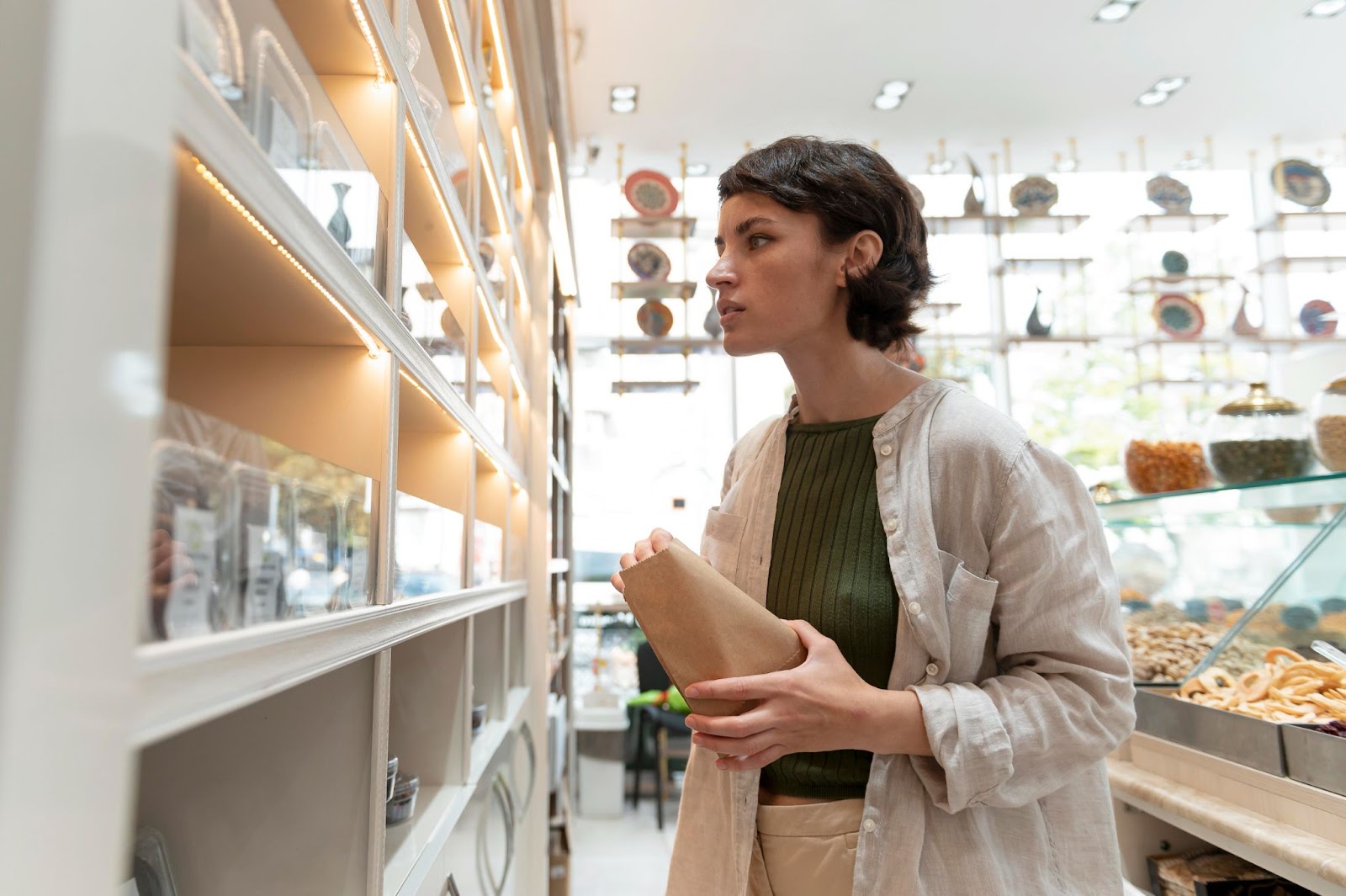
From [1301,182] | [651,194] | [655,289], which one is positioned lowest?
[655,289]

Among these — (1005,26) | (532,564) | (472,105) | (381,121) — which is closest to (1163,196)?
(1005,26)

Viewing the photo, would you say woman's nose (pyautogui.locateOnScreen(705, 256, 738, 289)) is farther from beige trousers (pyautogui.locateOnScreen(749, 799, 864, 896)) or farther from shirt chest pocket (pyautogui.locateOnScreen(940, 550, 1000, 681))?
beige trousers (pyautogui.locateOnScreen(749, 799, 864, 896))

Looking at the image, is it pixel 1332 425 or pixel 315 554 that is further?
pixel 1332 425

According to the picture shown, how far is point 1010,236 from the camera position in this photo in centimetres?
611

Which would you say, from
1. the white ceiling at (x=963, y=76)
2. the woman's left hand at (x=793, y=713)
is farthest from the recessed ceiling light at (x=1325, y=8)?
the woman's left hand at (x=793, y=713)

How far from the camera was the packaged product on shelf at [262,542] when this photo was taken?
1.58 feet

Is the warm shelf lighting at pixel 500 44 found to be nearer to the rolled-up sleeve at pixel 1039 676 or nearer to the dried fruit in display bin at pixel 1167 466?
the rolled-up sleeve at pixel 1039 676

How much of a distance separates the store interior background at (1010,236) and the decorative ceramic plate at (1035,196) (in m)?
0.23

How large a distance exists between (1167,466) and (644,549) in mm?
2248

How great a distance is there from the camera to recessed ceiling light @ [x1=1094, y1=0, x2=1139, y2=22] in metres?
4.56

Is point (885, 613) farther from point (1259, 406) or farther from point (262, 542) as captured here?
point (1259, 406)

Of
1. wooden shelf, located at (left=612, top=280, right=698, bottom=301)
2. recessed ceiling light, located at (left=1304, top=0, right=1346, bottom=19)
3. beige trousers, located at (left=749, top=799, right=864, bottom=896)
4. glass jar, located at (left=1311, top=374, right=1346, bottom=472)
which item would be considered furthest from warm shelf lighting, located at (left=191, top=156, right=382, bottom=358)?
recessed ceiling light, located at (left=1304, top=0, right=1346, bottom=19)

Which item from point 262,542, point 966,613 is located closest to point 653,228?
point 966,613

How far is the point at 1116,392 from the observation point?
6.13 meters
